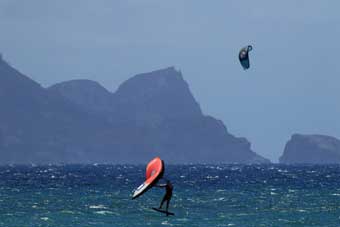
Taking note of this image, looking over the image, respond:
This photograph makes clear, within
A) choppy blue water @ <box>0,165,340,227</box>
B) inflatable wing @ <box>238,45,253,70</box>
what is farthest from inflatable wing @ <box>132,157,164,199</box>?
inflatable wing @ <box>238,45,253,70</box>

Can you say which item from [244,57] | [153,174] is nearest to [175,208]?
[244,57]

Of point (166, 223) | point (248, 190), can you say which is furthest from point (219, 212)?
point (248, 190)

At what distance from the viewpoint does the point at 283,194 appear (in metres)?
91.7

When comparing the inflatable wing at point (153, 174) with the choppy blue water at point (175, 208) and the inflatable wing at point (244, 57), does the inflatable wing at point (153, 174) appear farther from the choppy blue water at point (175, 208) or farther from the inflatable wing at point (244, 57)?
the inflatable wing at point (244, 57)

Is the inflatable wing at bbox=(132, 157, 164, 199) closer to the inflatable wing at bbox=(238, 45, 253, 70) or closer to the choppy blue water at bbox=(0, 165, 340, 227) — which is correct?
the choppy blue water at bbox=(0, 165, 340, 227)

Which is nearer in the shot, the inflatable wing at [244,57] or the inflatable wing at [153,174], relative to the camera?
the inflatable wing at [153,174]

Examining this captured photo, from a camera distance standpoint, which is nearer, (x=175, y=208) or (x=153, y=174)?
(x=153, y=174)

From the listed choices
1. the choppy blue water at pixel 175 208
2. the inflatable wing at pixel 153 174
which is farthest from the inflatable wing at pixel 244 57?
the inflatable wing at pixel 153 174

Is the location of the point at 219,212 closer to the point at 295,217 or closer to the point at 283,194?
the point at 295,217

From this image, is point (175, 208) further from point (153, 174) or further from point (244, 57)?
point (153, 174)

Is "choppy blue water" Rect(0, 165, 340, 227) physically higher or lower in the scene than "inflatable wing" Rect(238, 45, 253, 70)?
lower

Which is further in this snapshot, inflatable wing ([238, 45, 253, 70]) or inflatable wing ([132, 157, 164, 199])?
inflatable wing ([238, 45, 253, 70])

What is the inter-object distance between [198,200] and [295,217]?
58.8 ft

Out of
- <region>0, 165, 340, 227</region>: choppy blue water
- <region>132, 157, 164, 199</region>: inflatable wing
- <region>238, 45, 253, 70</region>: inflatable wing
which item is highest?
<region>238, 45, 253, 70</region>: inflatable wing
